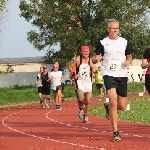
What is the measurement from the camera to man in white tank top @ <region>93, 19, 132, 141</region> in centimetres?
1066

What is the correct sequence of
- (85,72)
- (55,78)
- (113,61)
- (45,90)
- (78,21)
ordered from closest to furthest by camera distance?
(113,61), (85,72), (55,78), (45,90), (78,21)

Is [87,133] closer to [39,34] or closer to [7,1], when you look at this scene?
[7,1]

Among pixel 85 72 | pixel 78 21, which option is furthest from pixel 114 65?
pixel 78 21

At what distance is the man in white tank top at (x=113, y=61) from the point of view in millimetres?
10656

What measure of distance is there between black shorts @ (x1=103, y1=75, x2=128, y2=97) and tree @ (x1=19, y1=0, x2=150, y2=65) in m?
38.4

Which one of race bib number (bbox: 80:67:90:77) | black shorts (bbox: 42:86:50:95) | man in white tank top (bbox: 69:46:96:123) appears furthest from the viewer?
black shorts (bbox: 42:86:50:95)

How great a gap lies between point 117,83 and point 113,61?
43cm

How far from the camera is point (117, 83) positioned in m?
10.9

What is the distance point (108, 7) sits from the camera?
49.2 meters

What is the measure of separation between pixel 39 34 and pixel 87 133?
4007 centimetres

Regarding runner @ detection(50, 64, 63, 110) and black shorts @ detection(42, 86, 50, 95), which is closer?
runner @ detection(50, 64, 63, 110)

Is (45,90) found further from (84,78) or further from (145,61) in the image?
(145,61)

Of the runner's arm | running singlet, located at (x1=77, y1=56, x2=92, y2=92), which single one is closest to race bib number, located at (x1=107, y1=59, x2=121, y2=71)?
the runner's arm

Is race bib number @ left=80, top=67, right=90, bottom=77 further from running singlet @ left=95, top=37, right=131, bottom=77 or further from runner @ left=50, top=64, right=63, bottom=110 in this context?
runner @ left=50, top=64, right=63, bottom=110
